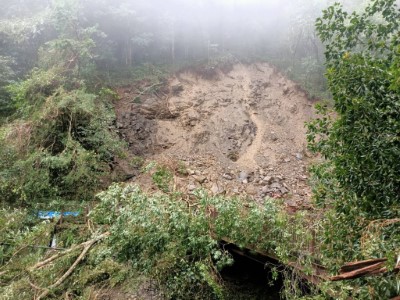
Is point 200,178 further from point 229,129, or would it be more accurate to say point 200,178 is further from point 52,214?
point 52,214

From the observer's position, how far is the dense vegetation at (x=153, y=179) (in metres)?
3.38

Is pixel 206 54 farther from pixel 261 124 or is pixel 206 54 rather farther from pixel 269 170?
pixel 269 170

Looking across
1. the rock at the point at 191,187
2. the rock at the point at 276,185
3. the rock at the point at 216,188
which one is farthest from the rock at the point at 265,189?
the rock at the point at 191,187

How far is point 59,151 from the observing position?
9266 millimetres

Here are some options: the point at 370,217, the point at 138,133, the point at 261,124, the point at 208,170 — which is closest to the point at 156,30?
the point at 138,133

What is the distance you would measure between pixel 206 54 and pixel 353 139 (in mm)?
12955

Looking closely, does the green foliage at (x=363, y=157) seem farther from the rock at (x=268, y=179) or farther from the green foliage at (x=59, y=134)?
the rock at (x=268, y=179)

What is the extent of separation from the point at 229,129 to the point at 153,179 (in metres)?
6.90

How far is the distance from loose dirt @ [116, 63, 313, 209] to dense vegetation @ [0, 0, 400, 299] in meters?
0.88

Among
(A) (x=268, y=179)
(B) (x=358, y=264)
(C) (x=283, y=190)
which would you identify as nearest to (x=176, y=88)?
(A) (x=268, y=179)

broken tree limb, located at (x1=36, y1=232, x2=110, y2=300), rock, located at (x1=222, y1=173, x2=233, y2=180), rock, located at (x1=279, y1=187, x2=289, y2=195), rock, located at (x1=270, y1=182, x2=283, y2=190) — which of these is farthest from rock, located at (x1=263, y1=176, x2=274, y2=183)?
broken tree limb, located at (x1=36, y1=232, x2=110, y2=300)

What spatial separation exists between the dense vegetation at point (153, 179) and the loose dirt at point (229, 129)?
2.88ft

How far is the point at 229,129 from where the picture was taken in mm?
12695

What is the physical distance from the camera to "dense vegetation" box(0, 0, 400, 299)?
3.38m
